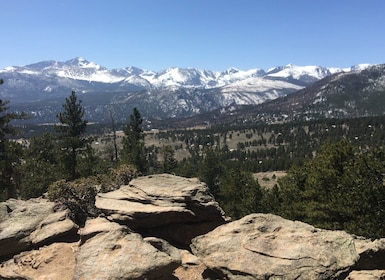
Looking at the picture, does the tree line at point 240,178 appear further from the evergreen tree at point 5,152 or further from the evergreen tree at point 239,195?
the evergreen tree at point 239,195

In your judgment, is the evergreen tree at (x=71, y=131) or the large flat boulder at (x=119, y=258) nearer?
the large flat boulder at (x=119, y=258)

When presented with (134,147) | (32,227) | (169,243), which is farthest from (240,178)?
(32,227)

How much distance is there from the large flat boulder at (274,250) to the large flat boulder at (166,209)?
3636 mm

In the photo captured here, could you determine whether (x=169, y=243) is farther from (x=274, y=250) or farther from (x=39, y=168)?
(x=39, y=168)

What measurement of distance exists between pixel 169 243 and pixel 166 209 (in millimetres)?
2647

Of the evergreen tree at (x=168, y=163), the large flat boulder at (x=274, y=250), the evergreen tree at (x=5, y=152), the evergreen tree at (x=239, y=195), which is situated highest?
the evergreen tree at (x=5, y=152)

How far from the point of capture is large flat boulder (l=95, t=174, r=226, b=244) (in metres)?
25.7

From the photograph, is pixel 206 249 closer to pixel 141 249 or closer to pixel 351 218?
pixel 141 249

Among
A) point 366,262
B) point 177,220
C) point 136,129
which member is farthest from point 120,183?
point 136,129

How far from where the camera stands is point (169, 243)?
2616 centimetres

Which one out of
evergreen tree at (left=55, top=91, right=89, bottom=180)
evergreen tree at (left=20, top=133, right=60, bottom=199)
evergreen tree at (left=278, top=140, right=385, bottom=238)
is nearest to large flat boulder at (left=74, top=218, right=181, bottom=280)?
evergreen tree at (left=278, top=140, right=385, bottom=238)

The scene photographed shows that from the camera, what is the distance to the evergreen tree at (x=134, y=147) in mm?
78856

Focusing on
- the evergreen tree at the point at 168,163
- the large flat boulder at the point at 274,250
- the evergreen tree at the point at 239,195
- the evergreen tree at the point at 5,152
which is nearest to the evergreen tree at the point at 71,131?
the evergreen tree at the point at 5,152

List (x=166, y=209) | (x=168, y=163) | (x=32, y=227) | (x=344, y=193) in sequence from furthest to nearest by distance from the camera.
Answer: (x=168, y=163) → (x=344, y=193) → (x=32, y=227) → (x=166, y=209)
